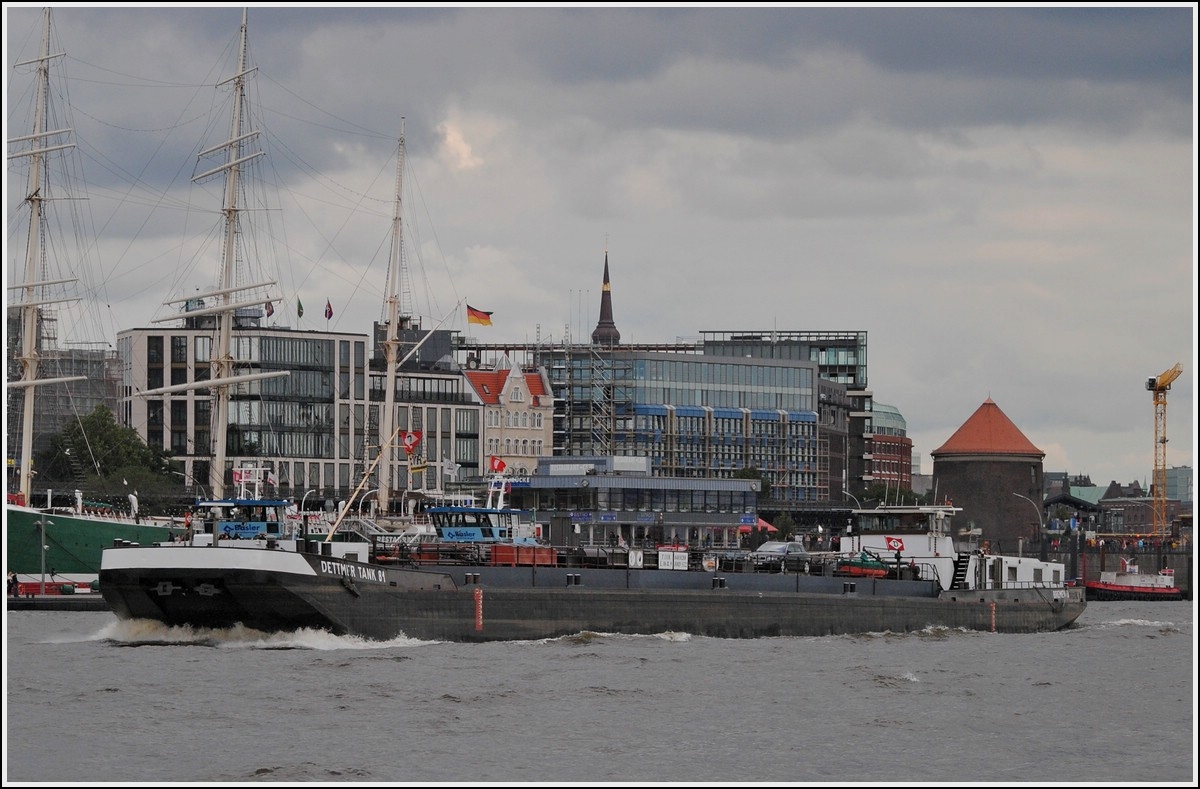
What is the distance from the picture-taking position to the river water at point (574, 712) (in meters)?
37.3

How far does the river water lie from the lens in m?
37.3

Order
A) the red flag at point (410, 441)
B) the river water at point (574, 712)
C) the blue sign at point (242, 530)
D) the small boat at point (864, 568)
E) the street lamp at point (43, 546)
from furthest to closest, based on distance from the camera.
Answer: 1. the street lamp at point (43, 546)
2. the red flag at point (410, 441)
3. the small boat at point (864, 568)
4. the blue sign at point (242, 530)
5. the river water at point (574, 712)

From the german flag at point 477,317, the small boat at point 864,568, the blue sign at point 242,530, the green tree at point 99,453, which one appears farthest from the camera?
the green tree at point 99,453

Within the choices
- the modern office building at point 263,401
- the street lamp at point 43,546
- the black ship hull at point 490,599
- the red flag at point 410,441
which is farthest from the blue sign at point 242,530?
the modern office building at point 263,401

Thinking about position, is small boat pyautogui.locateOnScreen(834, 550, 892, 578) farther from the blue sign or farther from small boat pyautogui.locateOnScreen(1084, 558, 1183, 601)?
small boat pyautogui.locateOnScreen(1084, 558, 1183, 601)

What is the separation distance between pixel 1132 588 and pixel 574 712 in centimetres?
11756

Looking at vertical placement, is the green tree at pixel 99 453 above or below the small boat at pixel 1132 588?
above

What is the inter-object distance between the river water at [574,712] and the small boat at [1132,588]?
86.7m

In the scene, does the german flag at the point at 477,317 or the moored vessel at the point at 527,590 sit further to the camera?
the german flag at the point at 477,317

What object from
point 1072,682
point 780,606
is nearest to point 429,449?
point 780,606

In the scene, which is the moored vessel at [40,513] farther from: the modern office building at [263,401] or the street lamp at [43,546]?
the modern office building at [263,401]

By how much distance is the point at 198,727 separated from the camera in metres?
41.6

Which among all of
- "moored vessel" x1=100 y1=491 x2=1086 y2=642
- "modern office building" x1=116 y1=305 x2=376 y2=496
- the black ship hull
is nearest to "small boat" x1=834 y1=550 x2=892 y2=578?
"moored vessel" x1=100 y1=491 x2=1086 y2=642

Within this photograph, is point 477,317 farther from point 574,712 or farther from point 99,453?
point 574,712
